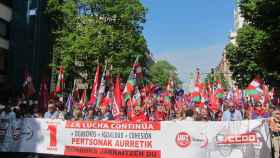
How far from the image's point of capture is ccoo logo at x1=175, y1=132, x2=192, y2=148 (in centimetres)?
1172

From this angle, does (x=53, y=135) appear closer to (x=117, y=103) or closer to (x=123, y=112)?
(x=117, y=103)

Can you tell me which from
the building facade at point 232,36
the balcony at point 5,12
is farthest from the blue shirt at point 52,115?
the building facade at point 232,36

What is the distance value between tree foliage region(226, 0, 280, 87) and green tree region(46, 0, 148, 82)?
802cm

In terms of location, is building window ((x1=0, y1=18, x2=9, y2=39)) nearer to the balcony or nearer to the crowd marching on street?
the balcony

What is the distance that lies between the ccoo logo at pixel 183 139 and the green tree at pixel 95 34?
25.6 m

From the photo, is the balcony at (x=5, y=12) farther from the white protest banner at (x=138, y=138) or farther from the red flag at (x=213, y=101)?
the white protest banner at (x=138, y=138)

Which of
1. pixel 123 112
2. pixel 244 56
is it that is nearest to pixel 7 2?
pixel 244 56

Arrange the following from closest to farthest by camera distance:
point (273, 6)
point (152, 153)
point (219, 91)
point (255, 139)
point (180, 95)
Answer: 1. point (255, 139)
2. point (152, 153)
3. point (273, 6)
4. point (219, 91)
5. point (180, 95)

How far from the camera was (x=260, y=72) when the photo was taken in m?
40.6

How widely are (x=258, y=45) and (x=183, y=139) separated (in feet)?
77.1

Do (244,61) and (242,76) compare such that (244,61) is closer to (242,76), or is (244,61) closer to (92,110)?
(242,76)

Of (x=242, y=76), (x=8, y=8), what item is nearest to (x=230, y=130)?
(x=8, y=8)

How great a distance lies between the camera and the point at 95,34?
3909 centimetres

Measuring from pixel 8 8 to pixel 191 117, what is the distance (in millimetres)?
24888
